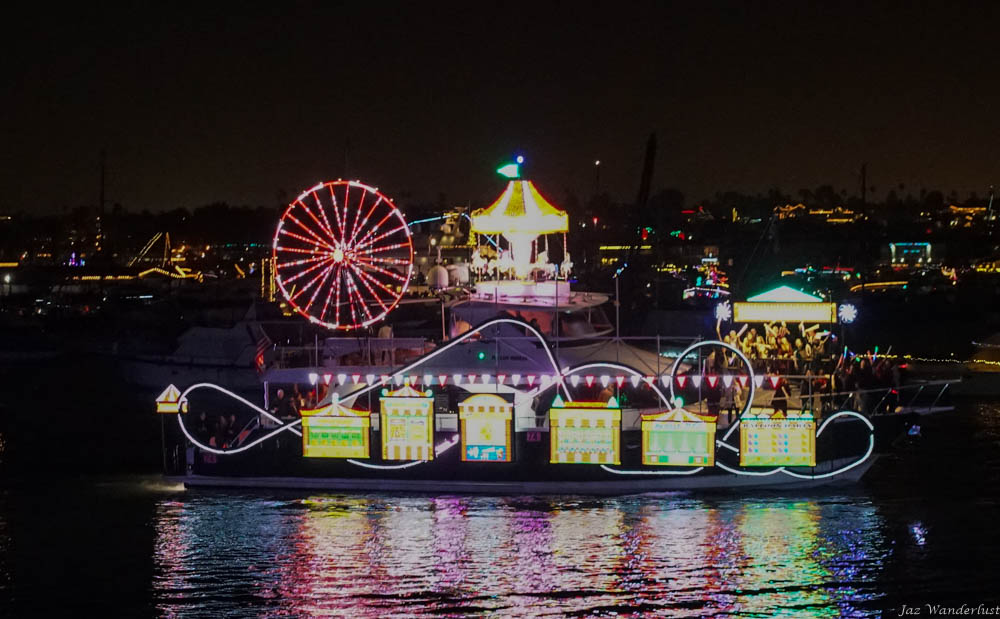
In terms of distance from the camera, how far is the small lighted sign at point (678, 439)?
2539 centimetres

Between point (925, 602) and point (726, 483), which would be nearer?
point (925, 602)

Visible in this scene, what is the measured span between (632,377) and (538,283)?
289 inches

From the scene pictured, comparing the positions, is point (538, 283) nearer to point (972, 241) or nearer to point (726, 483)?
point (726, 483)

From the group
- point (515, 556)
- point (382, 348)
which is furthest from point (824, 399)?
point (382, 348)

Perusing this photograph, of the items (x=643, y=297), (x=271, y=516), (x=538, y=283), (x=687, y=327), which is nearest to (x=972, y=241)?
(x=643, y=297)

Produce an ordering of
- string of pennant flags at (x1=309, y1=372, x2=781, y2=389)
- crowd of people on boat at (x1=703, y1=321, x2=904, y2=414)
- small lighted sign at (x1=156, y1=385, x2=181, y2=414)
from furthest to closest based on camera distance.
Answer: small lighted sign at (x1=156, y1=385, x2=181, y2=414) < crowd of people on boat at (x1=703, y1=321, x2=904, y2=414) < string of pennant flags at (x1=309, y1=372, x2=781, y2=389)

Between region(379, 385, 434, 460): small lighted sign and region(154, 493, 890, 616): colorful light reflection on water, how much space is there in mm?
1139

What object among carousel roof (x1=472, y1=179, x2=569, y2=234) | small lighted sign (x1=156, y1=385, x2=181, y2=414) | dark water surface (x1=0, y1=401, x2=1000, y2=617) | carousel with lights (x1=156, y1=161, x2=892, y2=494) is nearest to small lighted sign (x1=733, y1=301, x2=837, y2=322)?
carousel with lights (x1=156, y1=161, x2=892, y2=494)

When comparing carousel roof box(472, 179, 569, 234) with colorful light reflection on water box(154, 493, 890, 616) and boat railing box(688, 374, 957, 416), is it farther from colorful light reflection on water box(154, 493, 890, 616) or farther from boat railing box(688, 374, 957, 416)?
colorful light reflection on water box(154, 493, 890, 616)

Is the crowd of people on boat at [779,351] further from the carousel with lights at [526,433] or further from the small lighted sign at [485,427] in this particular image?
the small lighted sign at [485,427]

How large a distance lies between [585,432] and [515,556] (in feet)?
12.2

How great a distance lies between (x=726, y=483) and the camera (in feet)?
86.1

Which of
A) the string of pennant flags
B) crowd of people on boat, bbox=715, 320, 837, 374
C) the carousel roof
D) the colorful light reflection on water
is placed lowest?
the colorful light reflection on water

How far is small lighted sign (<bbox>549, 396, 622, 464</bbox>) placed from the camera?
25.4 m
